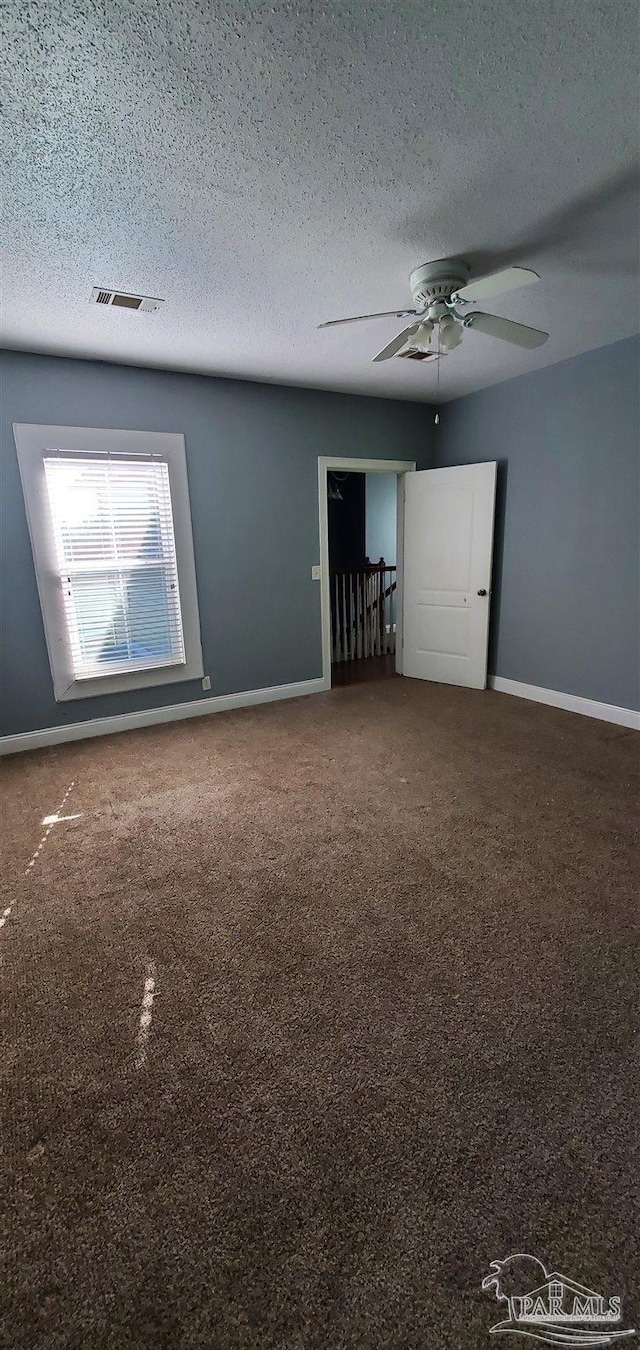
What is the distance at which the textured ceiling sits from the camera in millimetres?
1232

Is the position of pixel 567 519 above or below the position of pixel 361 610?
above

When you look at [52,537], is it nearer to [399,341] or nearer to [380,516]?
[399,341]

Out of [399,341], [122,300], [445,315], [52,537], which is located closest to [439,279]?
[445,315]

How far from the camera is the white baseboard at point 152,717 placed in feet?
11.8

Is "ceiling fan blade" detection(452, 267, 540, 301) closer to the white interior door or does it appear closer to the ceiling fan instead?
the ceiling fan

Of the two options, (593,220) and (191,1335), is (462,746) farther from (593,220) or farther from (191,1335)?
(191,1335)

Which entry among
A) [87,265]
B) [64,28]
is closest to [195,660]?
[87,265]

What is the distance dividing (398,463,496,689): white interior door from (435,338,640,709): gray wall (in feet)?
0.56

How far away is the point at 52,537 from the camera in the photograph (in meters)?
3.41

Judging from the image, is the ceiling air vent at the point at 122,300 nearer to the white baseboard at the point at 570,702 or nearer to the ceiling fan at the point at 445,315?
the ceiling fan at the point at 445,315

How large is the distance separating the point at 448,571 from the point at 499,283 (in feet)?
9.41

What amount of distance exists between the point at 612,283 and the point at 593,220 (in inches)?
25.6

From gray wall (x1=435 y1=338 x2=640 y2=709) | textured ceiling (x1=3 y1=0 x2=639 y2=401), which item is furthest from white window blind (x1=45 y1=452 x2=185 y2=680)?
gray wall (x1=435 y1=338 x2=640 y2=709)

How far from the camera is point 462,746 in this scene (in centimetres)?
348
